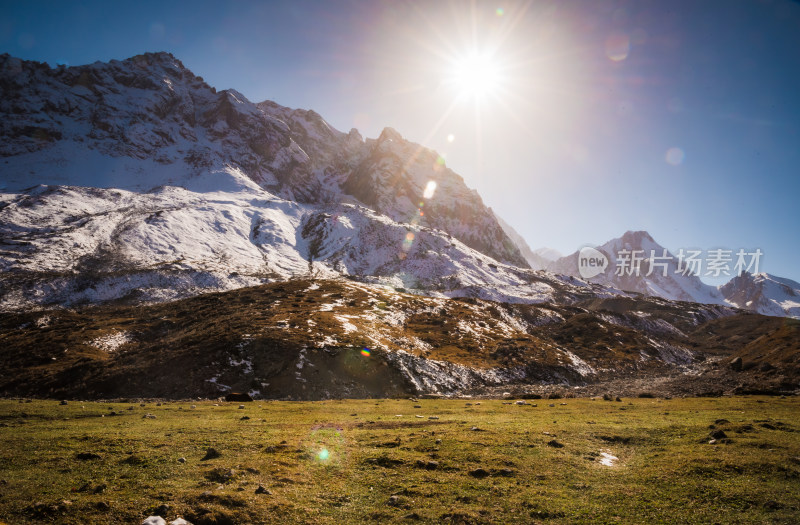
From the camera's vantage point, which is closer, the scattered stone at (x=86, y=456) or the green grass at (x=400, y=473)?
the green grass at (x=400, y=473)

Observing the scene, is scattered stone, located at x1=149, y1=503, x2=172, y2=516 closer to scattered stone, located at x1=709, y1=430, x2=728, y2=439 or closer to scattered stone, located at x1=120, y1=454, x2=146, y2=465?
scattered stone, located at x1=120, y1=454, x2=146, y2=465

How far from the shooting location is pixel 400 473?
16.9 meters

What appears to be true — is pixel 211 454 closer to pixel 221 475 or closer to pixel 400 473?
pixel 221 475

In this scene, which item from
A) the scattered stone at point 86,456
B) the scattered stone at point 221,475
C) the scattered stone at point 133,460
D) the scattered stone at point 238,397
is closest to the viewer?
the scattered stone at point 221,475

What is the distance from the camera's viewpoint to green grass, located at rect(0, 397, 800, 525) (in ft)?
42.1

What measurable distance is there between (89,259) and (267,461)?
6795 inches

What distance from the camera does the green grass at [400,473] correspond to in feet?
42.1

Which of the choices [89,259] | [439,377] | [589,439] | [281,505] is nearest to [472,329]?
[439,377]

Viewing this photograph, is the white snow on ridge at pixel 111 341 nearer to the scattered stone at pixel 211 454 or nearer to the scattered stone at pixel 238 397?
the scattered stone at pixel 238 397

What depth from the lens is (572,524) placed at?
40.4 feet

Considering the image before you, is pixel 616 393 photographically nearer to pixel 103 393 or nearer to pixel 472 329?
pixel 472 329

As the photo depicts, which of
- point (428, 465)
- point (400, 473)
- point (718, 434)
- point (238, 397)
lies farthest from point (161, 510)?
point (238, 397)

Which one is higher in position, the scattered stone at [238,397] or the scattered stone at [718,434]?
the scattered stone at [718,434]

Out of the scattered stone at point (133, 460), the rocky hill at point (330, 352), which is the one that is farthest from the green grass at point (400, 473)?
the rocky hill at point (330, 352)
